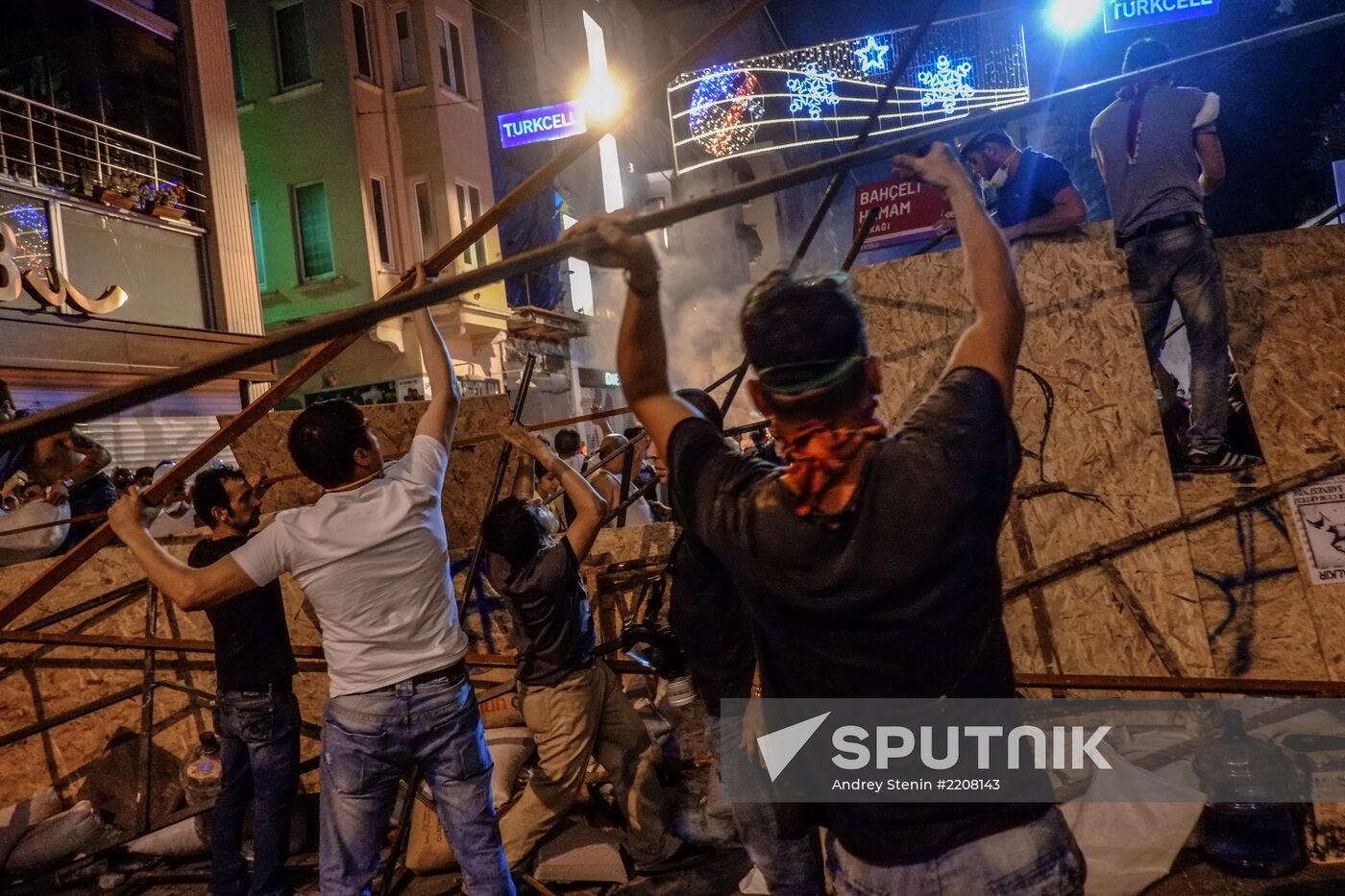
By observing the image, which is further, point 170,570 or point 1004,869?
point 170,570

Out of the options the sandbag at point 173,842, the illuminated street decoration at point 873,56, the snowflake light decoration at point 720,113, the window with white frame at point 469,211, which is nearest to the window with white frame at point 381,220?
the window with white frame at point 469,211

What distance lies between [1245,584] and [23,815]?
25.9 ft

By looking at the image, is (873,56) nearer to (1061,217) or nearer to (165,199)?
(165,199)

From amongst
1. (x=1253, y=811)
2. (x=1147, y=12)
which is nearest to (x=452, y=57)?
(x=1147, y=12)

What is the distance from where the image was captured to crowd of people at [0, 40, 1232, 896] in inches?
66.0

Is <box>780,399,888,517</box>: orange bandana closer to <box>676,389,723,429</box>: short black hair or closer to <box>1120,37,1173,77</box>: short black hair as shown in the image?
<box>676,389,723,429</box>: short black hair

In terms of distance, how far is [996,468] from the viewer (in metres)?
1.67

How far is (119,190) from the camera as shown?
472 inches

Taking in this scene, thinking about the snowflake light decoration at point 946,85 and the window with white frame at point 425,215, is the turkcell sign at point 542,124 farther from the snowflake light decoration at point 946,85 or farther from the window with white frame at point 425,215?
the snowflake light decoration at point 946,85

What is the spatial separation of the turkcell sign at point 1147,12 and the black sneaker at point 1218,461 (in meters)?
11.0

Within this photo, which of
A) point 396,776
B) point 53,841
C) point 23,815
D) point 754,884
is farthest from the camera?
point 23,815

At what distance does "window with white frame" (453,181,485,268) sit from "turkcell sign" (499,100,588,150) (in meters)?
1.51

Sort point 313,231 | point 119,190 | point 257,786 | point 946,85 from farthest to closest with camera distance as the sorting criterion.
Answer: point 313,231
point 946,85
point 119,190
point 257,786

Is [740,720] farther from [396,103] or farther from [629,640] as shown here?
[396,103]
